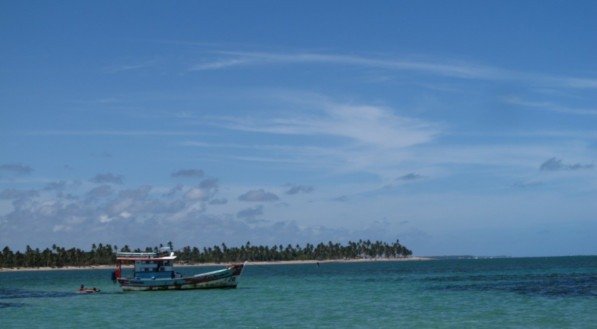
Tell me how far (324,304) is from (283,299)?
854cm

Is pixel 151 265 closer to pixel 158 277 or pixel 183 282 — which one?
pixel 158 277

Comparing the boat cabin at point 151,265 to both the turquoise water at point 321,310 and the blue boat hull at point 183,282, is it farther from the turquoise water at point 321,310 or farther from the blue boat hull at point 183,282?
the turquoise water at point 321,310

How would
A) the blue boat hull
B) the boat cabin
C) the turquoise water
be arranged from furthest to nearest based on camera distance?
the boat cabin
the blue boat hull
the turquoise water

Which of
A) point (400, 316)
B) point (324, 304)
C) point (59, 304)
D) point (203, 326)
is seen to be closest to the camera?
point (203, 326)

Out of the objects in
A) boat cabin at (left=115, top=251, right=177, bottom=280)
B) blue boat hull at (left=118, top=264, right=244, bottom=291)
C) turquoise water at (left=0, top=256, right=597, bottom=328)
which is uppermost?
boat cabin at (left=115, top=251, right=177, bottom=280)

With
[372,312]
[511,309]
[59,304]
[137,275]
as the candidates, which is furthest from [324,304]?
[137,275]

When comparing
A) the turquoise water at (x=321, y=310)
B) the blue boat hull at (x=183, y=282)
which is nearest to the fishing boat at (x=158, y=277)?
the blue boat hull at (x=183, y=282)

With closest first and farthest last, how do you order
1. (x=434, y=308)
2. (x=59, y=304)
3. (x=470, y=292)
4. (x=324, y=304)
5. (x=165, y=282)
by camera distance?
(x=434, y=308) < (x=324, y=304) < (x=59, y=304) < (x=470, y=292) < (x=165, y=282)

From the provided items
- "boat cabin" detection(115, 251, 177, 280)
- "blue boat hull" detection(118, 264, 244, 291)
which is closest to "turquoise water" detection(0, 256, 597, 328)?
"blue boat hull" detection(118, 264, 244, 291)

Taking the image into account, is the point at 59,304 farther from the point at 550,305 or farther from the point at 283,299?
the point at 550,305

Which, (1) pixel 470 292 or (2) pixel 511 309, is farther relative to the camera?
(1) pixel 470 292

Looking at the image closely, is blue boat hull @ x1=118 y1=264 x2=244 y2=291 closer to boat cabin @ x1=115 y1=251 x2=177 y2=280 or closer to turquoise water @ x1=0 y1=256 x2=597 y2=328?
boat cabin @ x1=115 y1=251 x2=177 y2=280

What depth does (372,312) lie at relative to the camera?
167 feet

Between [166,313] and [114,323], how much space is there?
6710mm
